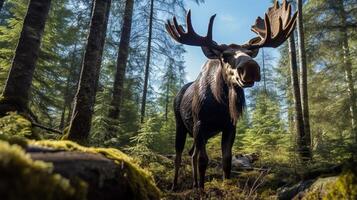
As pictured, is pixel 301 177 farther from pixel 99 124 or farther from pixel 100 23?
pixel 99 124

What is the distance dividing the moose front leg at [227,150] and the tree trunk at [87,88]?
2.52 m

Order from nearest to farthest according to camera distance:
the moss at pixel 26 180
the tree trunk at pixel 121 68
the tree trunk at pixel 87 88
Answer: the moss at pixel 26 180, the tree trunk at pixel 87 88, the tree trunk at pixel 121 68

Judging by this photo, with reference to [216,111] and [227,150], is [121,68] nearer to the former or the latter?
[216,111]

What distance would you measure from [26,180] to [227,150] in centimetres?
487

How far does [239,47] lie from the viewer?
235 inches

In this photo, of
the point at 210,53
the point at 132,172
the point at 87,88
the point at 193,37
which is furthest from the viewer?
the point at 87,88

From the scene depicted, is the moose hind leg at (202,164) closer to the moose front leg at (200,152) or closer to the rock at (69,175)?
the moose front leg at (200,152)

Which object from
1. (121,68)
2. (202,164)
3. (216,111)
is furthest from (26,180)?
(121,68)

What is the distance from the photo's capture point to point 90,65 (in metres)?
6.63

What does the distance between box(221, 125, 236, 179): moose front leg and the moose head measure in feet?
3.11

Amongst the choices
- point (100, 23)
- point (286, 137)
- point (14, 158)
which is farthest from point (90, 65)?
point (286, 137)

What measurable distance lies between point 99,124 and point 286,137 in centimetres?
854

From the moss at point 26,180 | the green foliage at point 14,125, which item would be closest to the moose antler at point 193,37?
the green foliage at point 14,125

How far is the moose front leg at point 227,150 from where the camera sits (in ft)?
19.0
